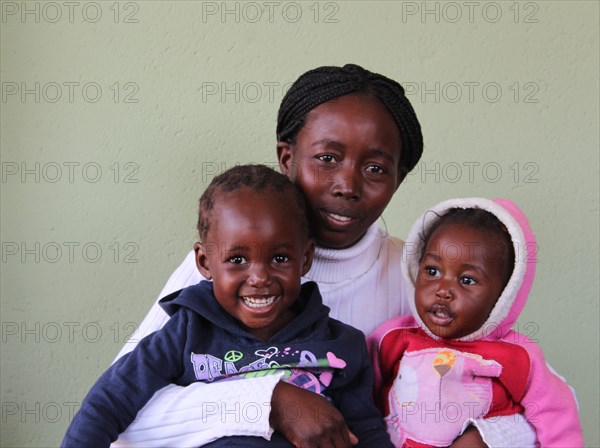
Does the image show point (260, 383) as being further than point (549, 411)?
No

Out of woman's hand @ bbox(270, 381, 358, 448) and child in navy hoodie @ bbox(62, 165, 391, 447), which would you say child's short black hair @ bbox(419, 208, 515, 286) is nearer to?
child in navy hoodie @ bbox(62, 165, 391, 447)

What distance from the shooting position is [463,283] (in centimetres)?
175

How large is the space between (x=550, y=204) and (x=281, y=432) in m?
1.49

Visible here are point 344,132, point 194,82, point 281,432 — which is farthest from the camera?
point 194,82

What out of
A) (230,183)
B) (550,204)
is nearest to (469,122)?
(550,204)

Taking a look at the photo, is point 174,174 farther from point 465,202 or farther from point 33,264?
point 465,202

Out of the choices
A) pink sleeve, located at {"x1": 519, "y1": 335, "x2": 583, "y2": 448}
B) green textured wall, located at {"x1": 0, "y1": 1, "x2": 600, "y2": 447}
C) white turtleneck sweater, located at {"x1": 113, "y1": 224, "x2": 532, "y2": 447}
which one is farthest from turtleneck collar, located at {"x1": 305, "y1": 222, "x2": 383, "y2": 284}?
green textured wall, located at {"x1": 0, "y1": 1, "x2": 600, "y2": 447}

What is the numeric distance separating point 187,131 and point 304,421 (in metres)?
1.29

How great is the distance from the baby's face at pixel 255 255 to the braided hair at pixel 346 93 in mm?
330

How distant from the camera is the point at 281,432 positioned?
1.55m

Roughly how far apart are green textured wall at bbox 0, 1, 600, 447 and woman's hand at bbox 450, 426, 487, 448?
103 cm

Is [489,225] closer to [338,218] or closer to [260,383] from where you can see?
[338,218]

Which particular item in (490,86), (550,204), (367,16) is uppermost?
(367,16)

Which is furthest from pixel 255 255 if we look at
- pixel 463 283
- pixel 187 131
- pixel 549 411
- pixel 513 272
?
pixel 187 131
